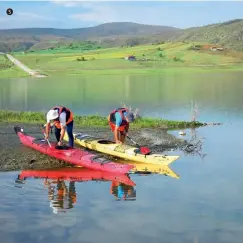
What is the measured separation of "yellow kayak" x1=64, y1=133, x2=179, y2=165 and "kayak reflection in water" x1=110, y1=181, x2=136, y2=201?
2.12 meters

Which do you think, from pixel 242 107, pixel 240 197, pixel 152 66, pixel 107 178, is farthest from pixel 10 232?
pixel 152 66

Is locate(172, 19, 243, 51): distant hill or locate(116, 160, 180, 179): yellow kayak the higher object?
locate(172, 19, 243, 51): distant hill

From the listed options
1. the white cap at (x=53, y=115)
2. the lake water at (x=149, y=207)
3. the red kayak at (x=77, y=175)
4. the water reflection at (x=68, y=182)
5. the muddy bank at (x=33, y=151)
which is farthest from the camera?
the muddy bank at (x=33, y=151)

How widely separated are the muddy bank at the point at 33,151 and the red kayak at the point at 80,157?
14.4 inches

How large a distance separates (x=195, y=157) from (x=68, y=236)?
1041 centimetres

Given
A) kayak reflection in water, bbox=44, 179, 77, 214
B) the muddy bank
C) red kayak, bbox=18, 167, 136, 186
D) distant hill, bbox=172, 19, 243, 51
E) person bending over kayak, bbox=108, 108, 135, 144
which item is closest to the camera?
kayak reflection in water, bbox=44, 179, 77, 214

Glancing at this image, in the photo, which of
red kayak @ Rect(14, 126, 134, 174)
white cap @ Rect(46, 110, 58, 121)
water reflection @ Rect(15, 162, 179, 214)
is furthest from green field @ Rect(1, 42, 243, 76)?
water reflection @ Rect(15, 162, 179, 214)

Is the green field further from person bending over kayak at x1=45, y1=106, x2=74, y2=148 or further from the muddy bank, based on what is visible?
person bending over kayak at x1=45, y1=106, x2=74, y2=148

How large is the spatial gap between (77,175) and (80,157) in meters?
0.81

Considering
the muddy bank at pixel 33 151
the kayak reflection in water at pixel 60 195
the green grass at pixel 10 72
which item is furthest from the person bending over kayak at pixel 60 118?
the green grass at pixel 10 72

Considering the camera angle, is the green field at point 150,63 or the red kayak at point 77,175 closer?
the red kayak at point 77,175

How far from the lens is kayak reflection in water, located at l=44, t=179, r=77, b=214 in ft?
51.2

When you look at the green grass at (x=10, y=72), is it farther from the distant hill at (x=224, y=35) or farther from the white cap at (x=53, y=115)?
the distant hill at (x=224, y=35)

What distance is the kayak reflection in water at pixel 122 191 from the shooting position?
1655 centimetres
